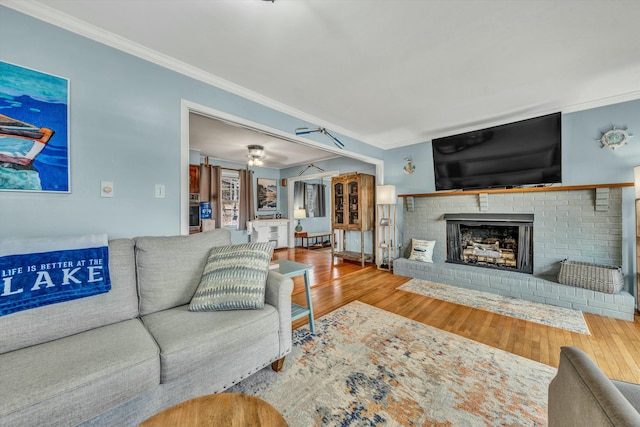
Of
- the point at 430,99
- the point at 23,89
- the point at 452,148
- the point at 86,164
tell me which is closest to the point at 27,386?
the point at 86,164

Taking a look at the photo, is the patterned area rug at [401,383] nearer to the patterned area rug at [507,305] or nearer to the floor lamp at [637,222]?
the patterned area rug at [507,305]

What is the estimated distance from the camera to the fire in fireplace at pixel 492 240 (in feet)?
10.6

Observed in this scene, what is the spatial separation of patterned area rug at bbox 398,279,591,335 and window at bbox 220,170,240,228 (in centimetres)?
428

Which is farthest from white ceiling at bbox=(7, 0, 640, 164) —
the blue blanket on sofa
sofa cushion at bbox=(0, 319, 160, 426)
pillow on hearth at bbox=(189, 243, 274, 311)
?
sofa cushion at bbox=(0, 319, 160, 426)

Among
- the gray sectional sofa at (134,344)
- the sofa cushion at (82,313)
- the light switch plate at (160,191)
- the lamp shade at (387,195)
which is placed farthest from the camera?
the lamp shade at (387,195)

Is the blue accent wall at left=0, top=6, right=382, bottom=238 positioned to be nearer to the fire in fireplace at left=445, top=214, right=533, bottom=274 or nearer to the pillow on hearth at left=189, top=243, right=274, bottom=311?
the pillow on hearth at left=189, top=243, right=274, bottom=311

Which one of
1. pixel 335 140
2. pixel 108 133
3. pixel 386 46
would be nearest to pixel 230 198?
pixel 335 140

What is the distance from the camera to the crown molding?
1.48 meters

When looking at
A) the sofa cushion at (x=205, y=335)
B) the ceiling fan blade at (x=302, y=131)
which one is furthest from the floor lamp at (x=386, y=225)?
the sofa cushion at (x=205, y=335)

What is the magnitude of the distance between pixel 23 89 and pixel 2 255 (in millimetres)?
1023

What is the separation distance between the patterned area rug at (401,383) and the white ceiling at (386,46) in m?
2.38

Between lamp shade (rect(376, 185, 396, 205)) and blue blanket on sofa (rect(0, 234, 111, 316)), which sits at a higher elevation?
lamp shade (rect(376, 185, 396, 205))

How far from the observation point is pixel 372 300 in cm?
293

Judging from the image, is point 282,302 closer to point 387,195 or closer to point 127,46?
point 127,46
